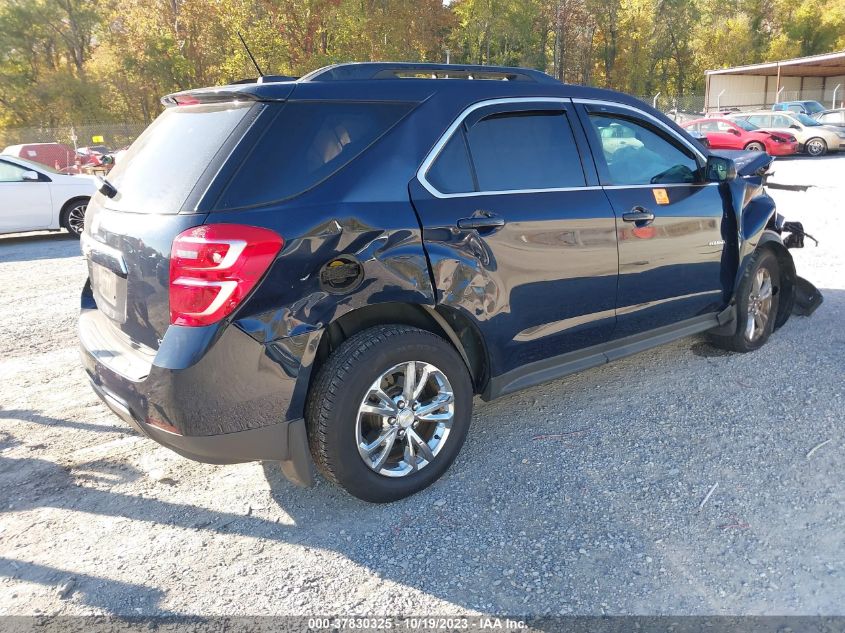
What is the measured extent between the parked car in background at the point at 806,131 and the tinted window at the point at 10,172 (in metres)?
22.5

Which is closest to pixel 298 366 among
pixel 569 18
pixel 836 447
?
pixel 836 447

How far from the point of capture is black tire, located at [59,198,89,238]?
1077 centimetres

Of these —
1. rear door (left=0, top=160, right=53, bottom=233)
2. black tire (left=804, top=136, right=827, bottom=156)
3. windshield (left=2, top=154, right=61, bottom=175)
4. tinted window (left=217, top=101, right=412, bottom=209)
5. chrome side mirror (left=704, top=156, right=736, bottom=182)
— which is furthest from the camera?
black tire (left=804, top=136, right=827, bottom=156)

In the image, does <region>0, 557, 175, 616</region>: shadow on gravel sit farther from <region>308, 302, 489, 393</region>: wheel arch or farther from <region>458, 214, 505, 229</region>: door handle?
<region>458, 214, 505, 229</region>: door handle

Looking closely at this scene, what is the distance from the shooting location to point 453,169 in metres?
3.09

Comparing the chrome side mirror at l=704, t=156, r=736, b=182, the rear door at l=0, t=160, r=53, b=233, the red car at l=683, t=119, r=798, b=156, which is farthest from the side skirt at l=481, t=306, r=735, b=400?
the red car at l=683, t=119, r=798, b=156

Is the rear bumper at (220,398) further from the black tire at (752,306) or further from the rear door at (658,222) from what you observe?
the black tire at (752,306)

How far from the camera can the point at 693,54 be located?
2349 inches

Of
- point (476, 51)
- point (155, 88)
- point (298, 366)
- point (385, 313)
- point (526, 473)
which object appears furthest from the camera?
point (476, 51)

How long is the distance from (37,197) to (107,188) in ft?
28.9

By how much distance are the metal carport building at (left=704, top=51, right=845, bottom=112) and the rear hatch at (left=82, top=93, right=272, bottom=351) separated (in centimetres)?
4279

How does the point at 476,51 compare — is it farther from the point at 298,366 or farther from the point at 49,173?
the point at 298,366

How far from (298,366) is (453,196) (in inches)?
42.1

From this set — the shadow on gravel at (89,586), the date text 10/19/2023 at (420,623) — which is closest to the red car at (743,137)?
the date text 10/19/2023 at (420,623)
